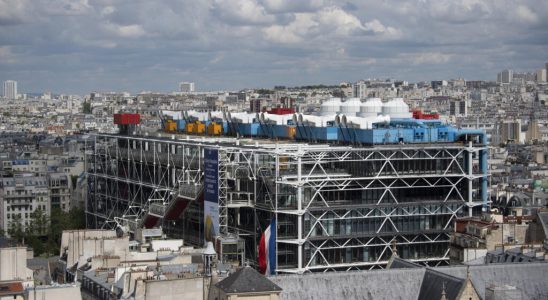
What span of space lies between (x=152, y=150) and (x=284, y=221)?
2842cm

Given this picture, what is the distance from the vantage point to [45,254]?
4178 inches

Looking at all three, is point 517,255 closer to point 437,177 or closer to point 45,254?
point 437,177

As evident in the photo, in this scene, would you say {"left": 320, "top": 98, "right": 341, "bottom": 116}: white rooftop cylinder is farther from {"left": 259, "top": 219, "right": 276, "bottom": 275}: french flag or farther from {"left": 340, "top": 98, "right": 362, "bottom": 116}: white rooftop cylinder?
{"left": 259, "top": 219, "right": 276, "bottom": 275}: french flag

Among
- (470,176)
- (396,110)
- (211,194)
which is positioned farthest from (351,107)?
(211,194)

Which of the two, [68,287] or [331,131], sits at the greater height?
[331,131]

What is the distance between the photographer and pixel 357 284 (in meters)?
55.7

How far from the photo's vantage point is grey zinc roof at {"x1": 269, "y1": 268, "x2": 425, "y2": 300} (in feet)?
180

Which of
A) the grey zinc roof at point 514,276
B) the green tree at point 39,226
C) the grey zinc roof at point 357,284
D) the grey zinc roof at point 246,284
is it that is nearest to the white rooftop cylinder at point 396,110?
the green tree at point 39,226

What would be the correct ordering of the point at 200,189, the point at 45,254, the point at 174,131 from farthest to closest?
the point at 174,131 → the point at 45,254 → the point at 200,189

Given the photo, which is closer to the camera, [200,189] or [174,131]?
[200,189]

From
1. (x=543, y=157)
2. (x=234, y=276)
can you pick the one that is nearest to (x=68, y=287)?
(x=234, y=276)

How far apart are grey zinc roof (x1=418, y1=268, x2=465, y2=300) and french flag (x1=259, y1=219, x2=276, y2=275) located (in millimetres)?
27923

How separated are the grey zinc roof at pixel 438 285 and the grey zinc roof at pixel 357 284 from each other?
44 centimetres

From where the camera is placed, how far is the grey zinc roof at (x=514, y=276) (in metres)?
56.4
